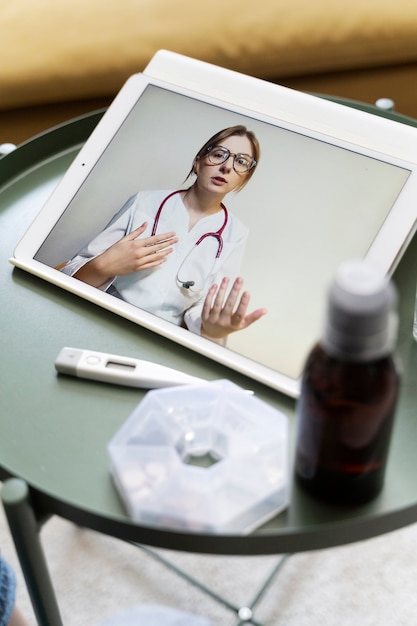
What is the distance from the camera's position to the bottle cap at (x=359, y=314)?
450 mm

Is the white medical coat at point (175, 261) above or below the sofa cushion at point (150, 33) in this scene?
below

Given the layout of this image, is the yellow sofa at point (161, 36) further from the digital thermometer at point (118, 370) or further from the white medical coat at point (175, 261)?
the digital thermometer at point (118, 370)

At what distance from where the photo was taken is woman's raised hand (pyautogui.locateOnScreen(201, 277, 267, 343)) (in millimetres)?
717

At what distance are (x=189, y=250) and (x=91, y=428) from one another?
198mm

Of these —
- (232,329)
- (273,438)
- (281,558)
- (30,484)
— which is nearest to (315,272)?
(232,329)

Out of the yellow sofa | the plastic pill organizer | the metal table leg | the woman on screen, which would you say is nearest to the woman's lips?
the woman on screen

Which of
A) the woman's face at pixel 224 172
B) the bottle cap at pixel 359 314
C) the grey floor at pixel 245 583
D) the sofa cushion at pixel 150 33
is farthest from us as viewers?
the sofa cushion at pixel 150 33

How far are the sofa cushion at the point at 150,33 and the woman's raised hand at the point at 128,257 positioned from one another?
51 centimetres

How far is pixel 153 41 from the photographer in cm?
120

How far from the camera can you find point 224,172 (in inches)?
31.2

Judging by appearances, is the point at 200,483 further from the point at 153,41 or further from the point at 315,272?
the point at 153,41

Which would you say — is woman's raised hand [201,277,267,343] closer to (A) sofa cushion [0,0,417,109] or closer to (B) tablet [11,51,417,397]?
(B) tablet [11,51,417,397]

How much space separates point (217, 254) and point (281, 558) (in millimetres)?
461

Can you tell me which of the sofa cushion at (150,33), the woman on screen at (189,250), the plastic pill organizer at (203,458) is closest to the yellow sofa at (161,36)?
the sofa cushion at (150,33)
